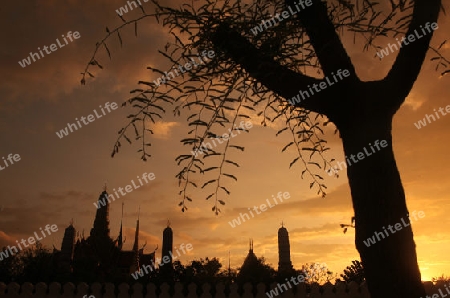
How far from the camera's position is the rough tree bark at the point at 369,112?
2.78 m

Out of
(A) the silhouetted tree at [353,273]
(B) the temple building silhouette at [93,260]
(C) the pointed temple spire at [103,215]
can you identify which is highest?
(C) the pointed temple spire at [103,215]

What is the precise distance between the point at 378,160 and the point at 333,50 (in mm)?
983

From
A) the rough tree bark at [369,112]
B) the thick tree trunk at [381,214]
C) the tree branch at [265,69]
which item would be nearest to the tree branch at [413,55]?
the rough tree bark at [369,112]

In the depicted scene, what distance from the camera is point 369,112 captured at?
3.13 meters

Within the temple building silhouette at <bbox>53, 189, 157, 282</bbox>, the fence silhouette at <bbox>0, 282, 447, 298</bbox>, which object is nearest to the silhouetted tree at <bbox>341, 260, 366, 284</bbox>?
the temple building silhouette at <bbox>53, 189, 157, 282</bbox>

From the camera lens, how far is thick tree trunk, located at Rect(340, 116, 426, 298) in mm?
2738

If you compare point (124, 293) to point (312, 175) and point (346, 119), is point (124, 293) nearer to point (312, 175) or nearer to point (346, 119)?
point (312, 175)

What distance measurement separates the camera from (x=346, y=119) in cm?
317

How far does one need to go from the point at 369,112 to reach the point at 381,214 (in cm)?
78

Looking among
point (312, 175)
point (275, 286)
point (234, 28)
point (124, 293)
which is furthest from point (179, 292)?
point (234, 28)

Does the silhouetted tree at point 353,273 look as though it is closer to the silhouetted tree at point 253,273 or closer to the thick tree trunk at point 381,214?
the silhouetted tree at point 253,273

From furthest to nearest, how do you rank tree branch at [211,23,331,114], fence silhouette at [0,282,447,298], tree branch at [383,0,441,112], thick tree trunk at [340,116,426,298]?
fence silhouette at [0,282,447,298] < tree branch at [211,23,331,114] < tree branch at [383,0,441,112] < thick tree trunk at [340,116,426,298]

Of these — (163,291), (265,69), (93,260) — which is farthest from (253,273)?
(265,69)

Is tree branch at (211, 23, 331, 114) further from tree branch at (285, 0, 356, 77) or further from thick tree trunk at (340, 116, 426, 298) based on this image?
thick tree trunk at (340, 116, 426, 298)
